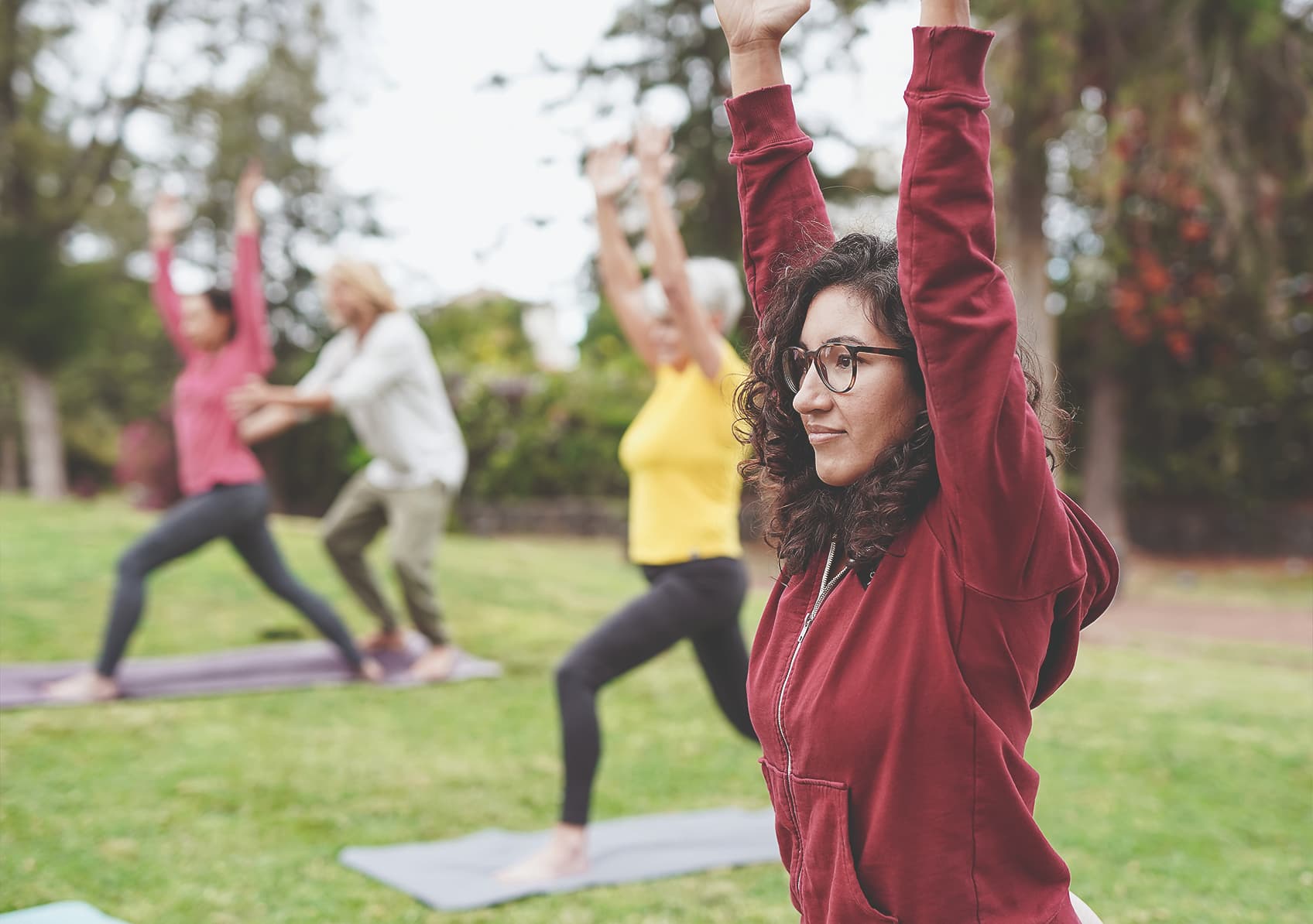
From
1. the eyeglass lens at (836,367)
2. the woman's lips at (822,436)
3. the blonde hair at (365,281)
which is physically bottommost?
the woman's lips at (822,436)

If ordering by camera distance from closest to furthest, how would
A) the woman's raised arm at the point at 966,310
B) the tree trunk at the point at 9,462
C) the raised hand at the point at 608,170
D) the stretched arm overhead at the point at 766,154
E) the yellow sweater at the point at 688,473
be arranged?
the woman's raised arm at the point at 966,310 < the stretched arm overhead at the point at 766,154 < the yellow sweater at the point at 688,473 < the raised hand at the point at 608,170 < the tree trunk at the point at 9,462

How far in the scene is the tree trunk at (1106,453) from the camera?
16.5 metres

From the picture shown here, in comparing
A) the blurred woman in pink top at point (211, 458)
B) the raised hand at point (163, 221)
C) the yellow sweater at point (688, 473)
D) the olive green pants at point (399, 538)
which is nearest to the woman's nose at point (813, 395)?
the yellow sweater at point (688, 473)

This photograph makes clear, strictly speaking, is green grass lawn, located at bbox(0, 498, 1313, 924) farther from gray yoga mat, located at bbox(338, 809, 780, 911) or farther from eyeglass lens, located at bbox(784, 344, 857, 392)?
eyeglass lens, located at bbox(784, 344, 857, 392)

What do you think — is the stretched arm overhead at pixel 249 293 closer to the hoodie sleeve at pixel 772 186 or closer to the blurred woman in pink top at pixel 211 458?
the blurred woman in pink top at pixel 211 458

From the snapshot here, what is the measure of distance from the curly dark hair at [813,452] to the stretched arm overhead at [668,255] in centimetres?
→ 163

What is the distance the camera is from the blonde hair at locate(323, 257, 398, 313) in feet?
21.4

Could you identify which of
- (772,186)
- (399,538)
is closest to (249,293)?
(399,538)

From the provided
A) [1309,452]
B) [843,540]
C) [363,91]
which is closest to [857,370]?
[843,540]

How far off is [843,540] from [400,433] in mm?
5284

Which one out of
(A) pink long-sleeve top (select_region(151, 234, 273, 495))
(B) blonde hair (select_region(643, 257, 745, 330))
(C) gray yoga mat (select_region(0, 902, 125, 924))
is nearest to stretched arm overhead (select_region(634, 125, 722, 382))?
(B) blonde hair (select_region(643, 257, 745, 330))

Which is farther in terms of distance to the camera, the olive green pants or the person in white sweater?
the olive green pants

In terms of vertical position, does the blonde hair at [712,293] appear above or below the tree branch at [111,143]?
below

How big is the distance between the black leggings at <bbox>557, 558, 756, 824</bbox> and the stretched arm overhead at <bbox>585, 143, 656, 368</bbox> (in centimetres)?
80
